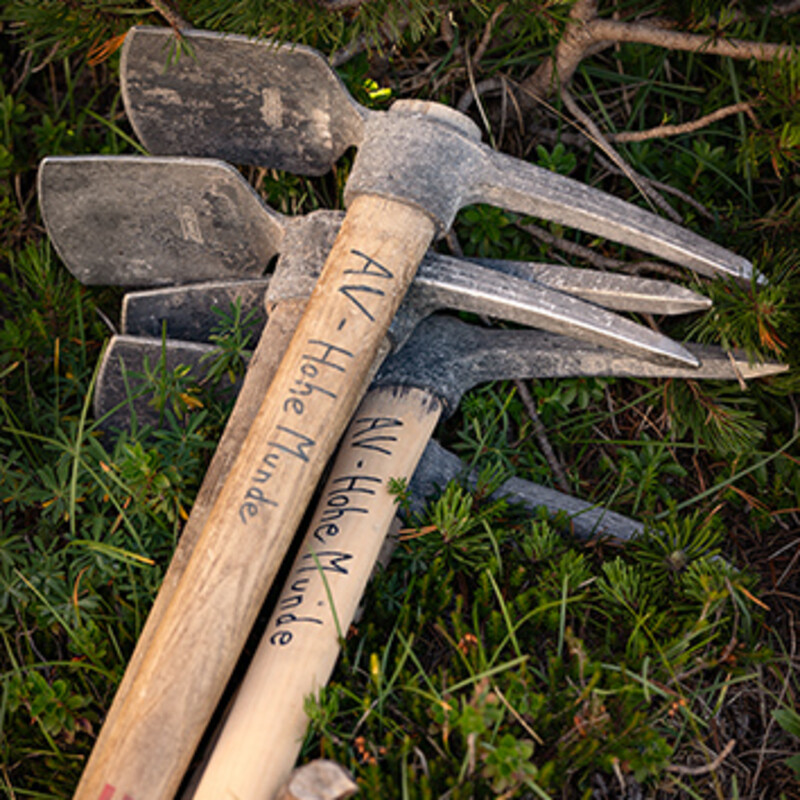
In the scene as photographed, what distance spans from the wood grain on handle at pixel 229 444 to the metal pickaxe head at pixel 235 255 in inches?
2.7

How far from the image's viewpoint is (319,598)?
1743mm

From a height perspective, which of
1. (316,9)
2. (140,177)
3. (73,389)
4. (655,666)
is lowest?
(655,666)

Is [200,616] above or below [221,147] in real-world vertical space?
below

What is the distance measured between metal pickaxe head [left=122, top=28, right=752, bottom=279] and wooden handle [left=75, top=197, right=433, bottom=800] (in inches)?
4.5

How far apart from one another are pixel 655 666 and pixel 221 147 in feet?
5.33

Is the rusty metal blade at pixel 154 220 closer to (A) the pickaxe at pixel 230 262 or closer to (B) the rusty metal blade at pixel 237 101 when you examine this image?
(A) the pickaxe at pixel 230 262

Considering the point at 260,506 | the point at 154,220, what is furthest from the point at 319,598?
the point at 154,220

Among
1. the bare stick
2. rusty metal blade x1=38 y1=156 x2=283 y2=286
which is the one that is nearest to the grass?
the bare stick

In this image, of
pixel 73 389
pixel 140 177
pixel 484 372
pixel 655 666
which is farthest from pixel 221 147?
pixel 655 666

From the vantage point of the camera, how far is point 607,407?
7.63 feet

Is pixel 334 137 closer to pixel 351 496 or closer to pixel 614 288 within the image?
pixel 614 288

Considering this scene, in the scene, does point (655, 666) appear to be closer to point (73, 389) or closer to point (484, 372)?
point (484, 372)

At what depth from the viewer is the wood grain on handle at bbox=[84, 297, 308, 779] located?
1.80 metres

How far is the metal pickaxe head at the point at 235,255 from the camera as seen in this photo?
1.93 metres
